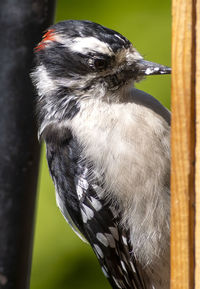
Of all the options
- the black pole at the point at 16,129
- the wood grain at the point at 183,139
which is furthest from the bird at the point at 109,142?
the wood grain at the point at 183,139

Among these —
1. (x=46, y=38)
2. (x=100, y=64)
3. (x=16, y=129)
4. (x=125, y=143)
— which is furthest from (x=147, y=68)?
(x=16, y=129)

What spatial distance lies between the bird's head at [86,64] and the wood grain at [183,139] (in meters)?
0.45

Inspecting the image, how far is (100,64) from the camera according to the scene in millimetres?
2588

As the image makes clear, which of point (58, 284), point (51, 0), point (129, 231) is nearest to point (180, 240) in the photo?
point (129, 231)

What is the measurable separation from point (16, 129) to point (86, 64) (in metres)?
0.39

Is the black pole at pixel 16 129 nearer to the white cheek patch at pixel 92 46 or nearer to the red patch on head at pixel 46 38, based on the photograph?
the red patch on head at pixel 46 38

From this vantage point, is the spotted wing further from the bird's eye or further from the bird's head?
the bird's eye

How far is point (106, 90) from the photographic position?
2611 millimetres

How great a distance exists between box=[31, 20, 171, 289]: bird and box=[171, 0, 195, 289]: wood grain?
0.42 metres

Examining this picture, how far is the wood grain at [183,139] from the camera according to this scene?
203 centimetres

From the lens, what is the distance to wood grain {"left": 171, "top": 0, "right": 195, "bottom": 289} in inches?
79.8

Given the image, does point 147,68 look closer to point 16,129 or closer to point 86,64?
point 86,64

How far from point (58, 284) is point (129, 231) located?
1.34 meters

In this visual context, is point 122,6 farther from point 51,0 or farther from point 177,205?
point 177,205
